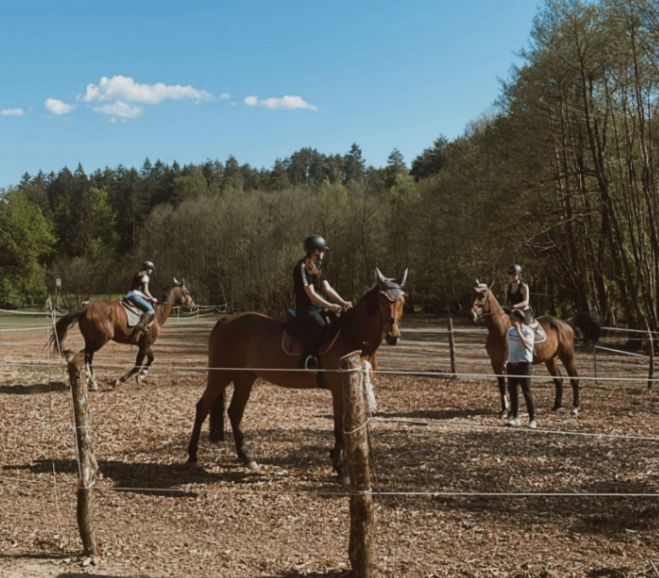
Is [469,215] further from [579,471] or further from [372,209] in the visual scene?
[579,471]

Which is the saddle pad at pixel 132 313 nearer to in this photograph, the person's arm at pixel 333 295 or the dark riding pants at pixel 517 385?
the person's arm at pixel 333 295

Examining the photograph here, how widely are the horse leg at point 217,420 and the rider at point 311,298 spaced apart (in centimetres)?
131

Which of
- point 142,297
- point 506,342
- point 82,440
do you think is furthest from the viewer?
point 142,297

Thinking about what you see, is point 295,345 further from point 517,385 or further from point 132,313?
point 132,313

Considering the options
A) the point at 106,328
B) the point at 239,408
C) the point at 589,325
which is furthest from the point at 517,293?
the point at 106,328

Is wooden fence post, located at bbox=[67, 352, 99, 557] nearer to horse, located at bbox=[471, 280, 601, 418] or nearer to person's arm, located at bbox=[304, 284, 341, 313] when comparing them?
person's arm, located at bbox=[304, 284, 341, 313]

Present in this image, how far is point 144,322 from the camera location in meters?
14.2

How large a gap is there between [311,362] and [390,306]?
117cm

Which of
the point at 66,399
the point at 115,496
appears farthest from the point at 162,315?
the point at 115,496

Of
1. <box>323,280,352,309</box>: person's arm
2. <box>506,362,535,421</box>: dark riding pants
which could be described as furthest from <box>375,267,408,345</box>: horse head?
<box>506,362,535,421</box>: dark riding pants

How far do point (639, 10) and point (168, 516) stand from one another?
19945mm

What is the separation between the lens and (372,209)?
1978 inches

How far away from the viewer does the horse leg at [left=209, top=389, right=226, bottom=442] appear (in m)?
7.55

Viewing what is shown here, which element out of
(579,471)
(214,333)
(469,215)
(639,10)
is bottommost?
(579,471)
